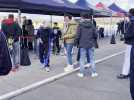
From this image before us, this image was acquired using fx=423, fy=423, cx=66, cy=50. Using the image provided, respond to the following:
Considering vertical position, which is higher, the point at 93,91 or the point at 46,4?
the point at 46,4

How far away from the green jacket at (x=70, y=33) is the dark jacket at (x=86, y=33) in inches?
49.7

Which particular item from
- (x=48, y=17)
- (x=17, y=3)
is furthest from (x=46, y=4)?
(x=48, y=17)

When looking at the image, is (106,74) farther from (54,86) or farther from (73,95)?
(73,95)

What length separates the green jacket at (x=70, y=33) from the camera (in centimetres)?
1323

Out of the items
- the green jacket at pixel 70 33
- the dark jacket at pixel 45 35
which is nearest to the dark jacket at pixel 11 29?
the dark jacket at pixel 45 35

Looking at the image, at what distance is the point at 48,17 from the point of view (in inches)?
1067

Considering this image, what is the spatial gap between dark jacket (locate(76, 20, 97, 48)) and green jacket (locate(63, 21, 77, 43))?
126 cm

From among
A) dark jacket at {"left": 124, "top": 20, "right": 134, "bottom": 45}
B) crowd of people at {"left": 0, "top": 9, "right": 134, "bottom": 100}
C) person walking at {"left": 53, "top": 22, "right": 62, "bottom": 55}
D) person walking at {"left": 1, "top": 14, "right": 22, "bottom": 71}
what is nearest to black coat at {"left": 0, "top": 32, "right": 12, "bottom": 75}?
crowd of people at {"left": 0, "top": 9, "right": 134, "bottom": 100}

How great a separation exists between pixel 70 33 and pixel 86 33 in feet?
4.86

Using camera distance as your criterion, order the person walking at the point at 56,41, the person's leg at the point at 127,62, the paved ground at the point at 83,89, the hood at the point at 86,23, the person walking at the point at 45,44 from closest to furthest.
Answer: the paved ground at the point at 83,89
the person's leg at the point at 127,62
the hood at the point at 86,23
the person walking at the point at 45,44
the person walking at the point at 56,41

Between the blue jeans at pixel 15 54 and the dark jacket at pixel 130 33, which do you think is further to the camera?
the blue jeans at pixel 15 54

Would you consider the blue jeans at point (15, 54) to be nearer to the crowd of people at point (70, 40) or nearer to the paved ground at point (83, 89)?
the crowd of people at point (70, 40)

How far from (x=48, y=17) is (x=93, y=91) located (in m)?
17.5

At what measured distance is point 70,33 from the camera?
13.3 m
